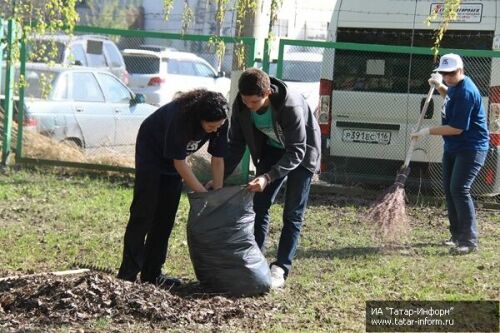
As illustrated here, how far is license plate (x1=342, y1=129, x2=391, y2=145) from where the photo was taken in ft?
35.6

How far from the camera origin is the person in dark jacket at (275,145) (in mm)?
6246

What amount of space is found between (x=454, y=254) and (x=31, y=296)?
3.94 metres

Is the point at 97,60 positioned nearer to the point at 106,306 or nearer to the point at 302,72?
the point at 302,72

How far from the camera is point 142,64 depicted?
674 inches

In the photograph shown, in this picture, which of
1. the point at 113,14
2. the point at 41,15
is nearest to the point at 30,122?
the point at 41,15

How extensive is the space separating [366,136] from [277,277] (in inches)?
182

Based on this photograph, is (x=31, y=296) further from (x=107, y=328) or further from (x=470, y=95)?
(x=470, y=95)

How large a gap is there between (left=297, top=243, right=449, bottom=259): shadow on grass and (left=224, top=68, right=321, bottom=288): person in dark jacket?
122 cm

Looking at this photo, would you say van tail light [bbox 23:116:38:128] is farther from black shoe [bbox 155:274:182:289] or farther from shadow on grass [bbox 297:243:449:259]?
black shoe [bbox 155:274:182:289]

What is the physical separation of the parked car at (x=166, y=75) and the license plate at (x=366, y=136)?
525 centimetres

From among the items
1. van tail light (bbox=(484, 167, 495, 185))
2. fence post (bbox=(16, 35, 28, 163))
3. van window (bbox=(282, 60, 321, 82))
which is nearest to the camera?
van tail light (bbox=(484, 167, 495, 185))

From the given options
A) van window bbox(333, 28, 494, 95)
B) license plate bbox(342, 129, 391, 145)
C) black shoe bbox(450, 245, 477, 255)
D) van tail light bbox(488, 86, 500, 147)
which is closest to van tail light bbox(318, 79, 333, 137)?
van window bbox(333, 28, 494, 95)

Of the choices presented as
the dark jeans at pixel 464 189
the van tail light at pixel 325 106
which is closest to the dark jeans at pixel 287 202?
the dark jeans at pixel 464 189

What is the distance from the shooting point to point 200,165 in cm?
1111
